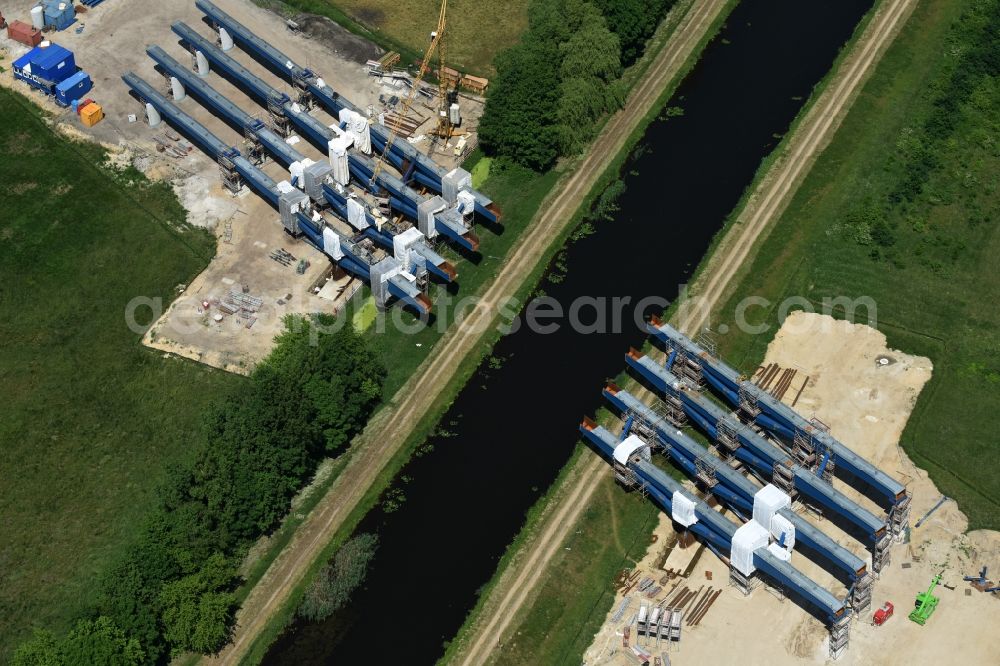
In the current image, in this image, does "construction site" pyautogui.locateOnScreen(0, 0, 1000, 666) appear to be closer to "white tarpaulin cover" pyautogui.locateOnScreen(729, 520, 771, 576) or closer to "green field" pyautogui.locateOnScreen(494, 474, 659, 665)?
"white tarpaulin cover" pyautogui.locateOnScreen(729, 520, 771, 576)

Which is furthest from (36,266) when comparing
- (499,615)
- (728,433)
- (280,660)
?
(728,433)

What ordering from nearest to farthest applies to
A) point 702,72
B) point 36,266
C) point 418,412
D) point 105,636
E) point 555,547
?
point 105,636
point 555,547
point 418,412
point 36,266
point 702,72

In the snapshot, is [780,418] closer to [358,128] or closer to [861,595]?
[861,595]

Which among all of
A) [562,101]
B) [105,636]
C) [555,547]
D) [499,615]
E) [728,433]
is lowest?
[105,636]

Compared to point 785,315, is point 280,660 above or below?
below

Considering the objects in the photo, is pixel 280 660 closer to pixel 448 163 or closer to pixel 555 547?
pixel 555 547
